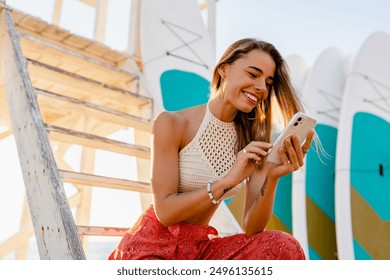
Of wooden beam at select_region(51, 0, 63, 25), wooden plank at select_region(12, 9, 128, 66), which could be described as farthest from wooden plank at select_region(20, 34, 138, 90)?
wooden beam at select_region(51, 0, 63, 25)

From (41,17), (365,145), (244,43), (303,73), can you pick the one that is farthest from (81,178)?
(303,73)

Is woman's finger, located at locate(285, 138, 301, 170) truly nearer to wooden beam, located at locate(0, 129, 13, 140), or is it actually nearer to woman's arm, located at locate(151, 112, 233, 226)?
woman's arm, located at locate(151, 112, 233, 226)

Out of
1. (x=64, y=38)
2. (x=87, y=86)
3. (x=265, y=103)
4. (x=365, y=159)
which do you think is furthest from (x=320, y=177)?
(x=265, y=103)

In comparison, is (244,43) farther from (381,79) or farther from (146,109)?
(381,79)

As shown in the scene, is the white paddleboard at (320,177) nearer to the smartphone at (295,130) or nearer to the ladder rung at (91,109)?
the ladder rung at (91,109)

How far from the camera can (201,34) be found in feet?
11.1

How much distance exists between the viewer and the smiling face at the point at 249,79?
121 cm

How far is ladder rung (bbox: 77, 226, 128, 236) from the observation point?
1.55m

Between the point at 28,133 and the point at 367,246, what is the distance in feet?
9.37

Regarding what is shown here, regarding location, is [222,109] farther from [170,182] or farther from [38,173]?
[38,173]

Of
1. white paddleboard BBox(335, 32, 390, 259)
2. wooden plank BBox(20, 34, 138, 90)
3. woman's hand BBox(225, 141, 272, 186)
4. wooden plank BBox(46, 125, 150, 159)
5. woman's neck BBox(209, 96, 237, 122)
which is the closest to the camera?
woman's hand BBox(225, 141, 272, 186)

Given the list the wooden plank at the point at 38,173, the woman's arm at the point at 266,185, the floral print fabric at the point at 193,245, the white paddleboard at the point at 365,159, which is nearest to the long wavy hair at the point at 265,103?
the woman's arm at the point at 266,185

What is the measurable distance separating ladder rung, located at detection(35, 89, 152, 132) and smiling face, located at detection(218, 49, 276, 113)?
1.11 metres
